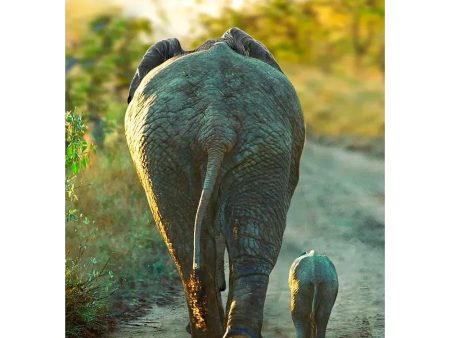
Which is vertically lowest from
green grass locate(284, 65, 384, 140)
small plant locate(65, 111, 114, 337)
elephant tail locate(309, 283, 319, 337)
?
elephant tail locate(309, 283, 319, 337)

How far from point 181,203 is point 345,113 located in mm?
2796

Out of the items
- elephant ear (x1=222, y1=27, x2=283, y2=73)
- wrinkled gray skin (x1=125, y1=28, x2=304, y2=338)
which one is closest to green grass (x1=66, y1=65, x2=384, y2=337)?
elephant ear (x1=222, y1=27, x2=283, y2=73)

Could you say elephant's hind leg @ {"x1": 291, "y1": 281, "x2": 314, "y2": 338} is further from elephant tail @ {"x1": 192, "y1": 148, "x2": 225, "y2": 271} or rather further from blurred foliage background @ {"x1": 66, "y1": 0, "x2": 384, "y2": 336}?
blurred foliage background @ {"x1": 66, "y1": 0, "x2": 384, "y2": 336}

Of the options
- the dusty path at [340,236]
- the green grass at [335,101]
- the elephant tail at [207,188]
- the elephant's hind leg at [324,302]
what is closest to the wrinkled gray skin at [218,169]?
the elephant tail at [207,188]

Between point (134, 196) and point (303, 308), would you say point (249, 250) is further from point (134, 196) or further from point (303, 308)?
point (134, 196)

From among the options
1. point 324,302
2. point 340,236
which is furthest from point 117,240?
point 324,302

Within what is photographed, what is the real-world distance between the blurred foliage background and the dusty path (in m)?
0.15

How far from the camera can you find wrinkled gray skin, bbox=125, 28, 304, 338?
15.5ft

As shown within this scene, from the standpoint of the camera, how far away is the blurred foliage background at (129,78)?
7.16m

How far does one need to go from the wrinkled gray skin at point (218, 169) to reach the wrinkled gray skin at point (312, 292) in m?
0.52

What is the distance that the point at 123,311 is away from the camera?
6.79 m

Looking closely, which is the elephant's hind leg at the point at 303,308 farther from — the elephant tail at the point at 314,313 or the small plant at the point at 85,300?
the small plant at the point at 85,300
